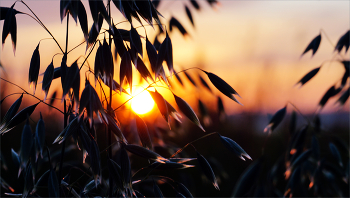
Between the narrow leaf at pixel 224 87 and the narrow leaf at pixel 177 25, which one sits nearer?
the narrow leaf at pixel 224 87

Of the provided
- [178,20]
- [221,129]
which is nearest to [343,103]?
[178,20]

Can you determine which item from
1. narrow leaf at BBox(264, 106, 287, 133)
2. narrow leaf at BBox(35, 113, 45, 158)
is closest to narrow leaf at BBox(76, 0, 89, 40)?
narrow leaf at BBox(35, 113, 45, 158)

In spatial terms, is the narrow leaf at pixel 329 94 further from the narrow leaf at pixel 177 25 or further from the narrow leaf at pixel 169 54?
the narrow leaf at pixel 169 54

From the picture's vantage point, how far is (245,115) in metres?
2.62

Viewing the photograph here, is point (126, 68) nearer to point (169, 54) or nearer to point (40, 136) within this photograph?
point (169, 54)

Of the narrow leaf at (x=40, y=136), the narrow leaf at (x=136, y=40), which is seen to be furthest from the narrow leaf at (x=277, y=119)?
the narrow leaf at (x=40, y=136)

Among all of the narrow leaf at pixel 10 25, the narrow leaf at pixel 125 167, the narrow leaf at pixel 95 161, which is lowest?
the narrow leaf at pixel 125 167

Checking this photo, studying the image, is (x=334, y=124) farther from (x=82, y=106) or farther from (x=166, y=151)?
(x=82, y=106)

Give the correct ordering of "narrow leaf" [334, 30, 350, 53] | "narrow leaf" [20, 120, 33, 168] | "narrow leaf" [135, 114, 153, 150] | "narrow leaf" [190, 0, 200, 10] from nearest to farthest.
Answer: "narrow leaf" [20, 120, 33, 168] < "narrow leaf" [135, 114, 153, 150] < "narrow leaf" [334, 30, 350, 53] < "narrow leaf" [190, 0, 200, 10]

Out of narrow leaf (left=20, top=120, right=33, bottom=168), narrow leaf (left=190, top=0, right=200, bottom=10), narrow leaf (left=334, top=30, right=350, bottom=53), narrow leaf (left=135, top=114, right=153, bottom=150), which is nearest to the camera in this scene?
narrow leaf (left=20, top=120, right=33, bottom=168)

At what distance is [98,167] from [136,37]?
0.85 ft

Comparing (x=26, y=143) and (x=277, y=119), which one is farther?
(x=277, y=119)

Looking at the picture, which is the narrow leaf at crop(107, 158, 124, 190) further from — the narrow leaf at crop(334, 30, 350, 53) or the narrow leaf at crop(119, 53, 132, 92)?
the narrow leaf at crop(334, 30, 350, 53)

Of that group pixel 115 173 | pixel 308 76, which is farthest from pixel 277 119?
pixel 115 173
